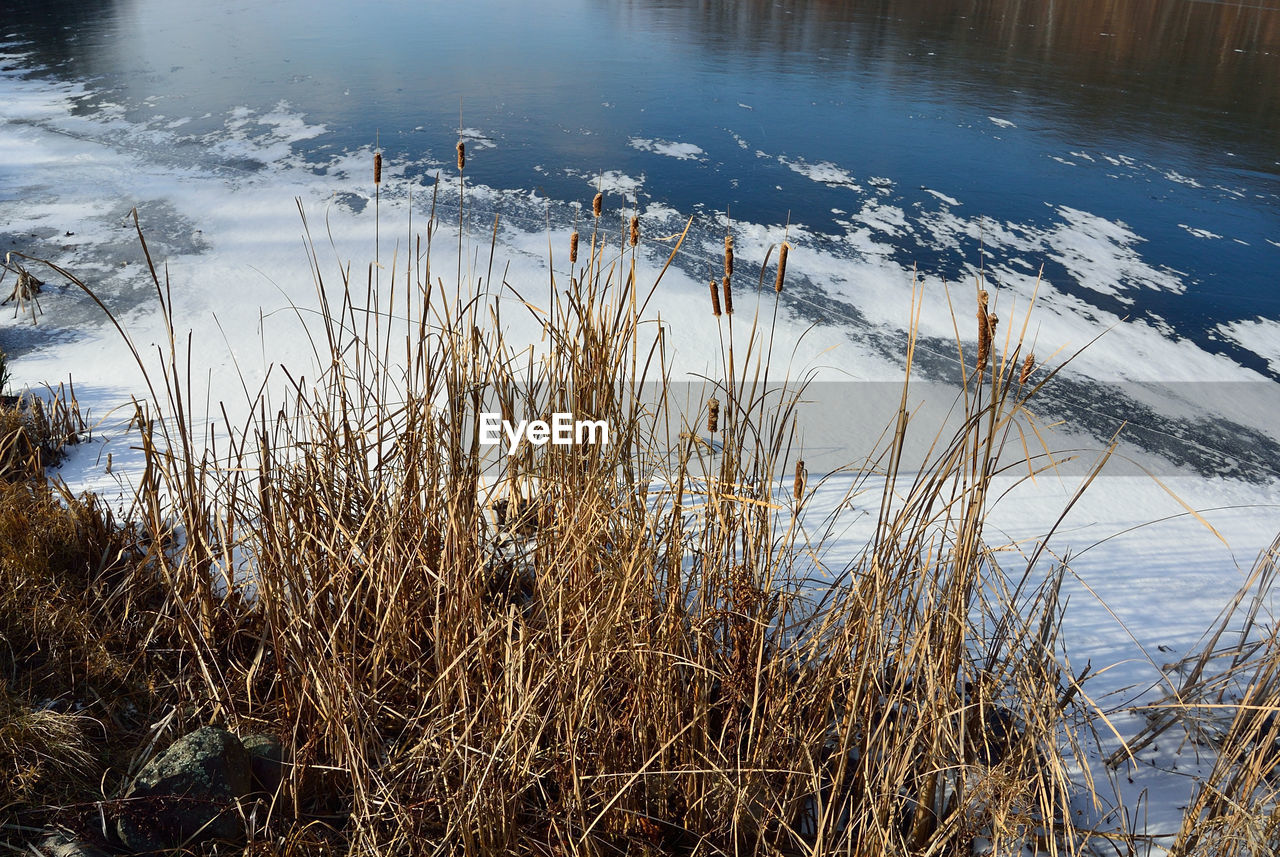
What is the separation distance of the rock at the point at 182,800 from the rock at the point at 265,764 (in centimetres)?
7

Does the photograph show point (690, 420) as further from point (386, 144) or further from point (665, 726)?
point (386, 144)

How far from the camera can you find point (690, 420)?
2.34m

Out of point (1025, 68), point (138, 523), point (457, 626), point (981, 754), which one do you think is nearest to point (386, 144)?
point (138, 523)

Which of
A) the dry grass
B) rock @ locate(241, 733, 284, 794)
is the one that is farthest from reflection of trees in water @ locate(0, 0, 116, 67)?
rock @ locate(241, 733, 284, 794)

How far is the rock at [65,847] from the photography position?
1.12 metres

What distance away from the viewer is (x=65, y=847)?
113 centimetres

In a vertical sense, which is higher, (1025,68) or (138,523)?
(1025,68)

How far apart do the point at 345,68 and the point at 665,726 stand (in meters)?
4.94

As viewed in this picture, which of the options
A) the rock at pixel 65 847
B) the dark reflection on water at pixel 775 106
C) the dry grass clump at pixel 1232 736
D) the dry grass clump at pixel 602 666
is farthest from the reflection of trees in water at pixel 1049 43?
the rock at pixel 65 847

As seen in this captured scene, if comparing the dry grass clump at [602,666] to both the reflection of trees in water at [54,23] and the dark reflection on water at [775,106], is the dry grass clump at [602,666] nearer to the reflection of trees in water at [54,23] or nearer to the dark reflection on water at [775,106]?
the dark reflection on water at [775,106]

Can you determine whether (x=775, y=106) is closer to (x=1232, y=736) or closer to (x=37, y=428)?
(x=37, y=428)

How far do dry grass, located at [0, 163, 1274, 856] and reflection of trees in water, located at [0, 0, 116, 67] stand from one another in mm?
5202

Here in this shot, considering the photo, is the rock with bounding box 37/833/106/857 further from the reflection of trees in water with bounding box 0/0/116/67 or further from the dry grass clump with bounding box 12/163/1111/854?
the reflection of trees in water with bounding box 0/0/116/67

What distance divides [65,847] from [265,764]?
0.79 feet
